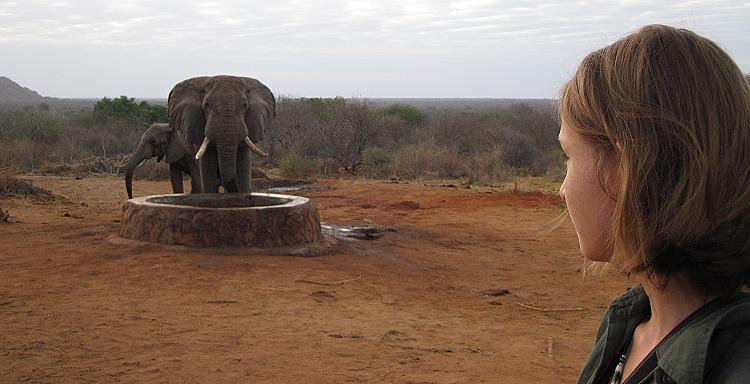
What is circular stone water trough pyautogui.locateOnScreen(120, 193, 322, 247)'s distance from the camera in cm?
836

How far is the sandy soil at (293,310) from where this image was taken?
482 cm

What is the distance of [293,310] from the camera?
623cm

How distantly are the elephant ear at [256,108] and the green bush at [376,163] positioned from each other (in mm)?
10846

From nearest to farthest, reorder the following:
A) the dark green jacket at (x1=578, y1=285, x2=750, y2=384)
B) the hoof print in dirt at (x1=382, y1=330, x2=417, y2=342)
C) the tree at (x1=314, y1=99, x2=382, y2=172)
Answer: the dark green jacket at (x1=578, y1=285, x2=750, y2=384), the hoof print in dirt at (x1=382, y1=330, x2=417, y2=342), the tree at (x1=314, y1=99, x2=382, y2=172)

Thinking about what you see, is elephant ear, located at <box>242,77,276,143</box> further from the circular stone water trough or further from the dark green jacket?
the dark green jacket

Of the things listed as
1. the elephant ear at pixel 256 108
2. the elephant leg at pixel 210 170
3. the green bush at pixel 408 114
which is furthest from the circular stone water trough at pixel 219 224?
the green bush at pixel 408 114

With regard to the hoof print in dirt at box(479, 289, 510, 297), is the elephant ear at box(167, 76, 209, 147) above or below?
above

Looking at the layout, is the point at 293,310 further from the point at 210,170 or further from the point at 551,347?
the point at 210,170

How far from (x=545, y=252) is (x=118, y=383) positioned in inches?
273

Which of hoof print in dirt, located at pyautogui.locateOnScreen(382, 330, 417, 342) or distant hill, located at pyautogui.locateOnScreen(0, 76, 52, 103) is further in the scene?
distant hill, located at pyautogui.locateOnScreen(0, 76, 52, 103)

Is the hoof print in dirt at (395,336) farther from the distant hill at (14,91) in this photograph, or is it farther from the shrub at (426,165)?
the distant hill at (14,91)

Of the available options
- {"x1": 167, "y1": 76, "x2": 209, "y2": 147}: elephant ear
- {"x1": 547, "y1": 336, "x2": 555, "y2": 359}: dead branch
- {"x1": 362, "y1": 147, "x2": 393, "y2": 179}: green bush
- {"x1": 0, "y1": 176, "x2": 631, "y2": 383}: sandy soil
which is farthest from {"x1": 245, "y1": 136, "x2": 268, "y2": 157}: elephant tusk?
{"x1": 362, "y1": 147, "x2": 393, "y2": 179}: green bush

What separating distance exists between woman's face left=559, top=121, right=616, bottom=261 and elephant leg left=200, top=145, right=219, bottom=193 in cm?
970

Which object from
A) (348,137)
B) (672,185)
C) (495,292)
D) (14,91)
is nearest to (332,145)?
(348,137)
